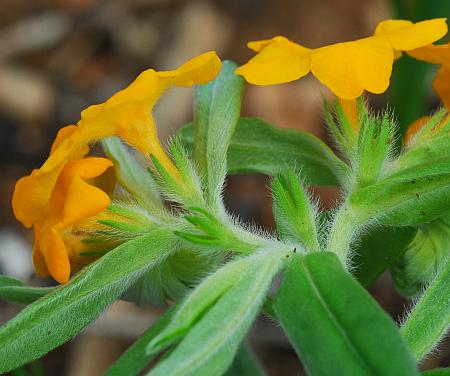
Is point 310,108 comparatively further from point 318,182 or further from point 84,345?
point 318,182

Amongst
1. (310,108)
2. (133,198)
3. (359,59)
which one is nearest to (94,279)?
(133,198)

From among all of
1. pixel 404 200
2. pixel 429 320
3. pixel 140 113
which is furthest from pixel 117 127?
pixel 429 320

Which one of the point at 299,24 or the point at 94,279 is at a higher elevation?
the point at 94,279

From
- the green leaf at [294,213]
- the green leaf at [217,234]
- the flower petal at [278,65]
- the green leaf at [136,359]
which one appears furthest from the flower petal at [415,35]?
the green leaf at [136,359]

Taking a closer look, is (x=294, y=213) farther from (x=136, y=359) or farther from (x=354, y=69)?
(x=136, y=359)

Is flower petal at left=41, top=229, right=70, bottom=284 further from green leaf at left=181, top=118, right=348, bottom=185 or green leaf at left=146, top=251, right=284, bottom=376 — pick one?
green leaf at left=181, top=118, right=348, bottom=185

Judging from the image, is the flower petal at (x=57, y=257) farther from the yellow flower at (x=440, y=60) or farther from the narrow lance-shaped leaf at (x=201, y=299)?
the yellow flower at (x=440, y=60)
